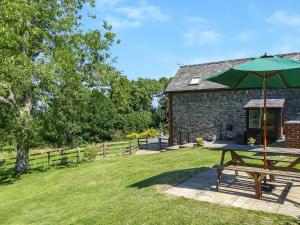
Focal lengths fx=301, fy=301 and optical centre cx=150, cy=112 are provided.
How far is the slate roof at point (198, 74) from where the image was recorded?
75.0 ft

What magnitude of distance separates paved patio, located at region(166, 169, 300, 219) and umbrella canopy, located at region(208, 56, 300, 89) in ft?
7.97

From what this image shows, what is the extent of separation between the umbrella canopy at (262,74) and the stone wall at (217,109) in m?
11.9

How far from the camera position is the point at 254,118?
19312 millimetres

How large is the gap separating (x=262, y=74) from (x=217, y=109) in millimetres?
15270

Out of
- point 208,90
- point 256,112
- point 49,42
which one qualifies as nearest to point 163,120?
point 208,90

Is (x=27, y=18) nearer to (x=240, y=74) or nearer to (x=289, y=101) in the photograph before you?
(x=240, y=74)

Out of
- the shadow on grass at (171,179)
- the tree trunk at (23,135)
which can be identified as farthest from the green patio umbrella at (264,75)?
the tree trunk at (23,135)

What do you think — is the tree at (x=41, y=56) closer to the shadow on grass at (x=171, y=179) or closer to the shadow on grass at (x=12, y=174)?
the shadow on grass at (x=12, y=174)

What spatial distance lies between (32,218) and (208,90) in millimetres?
17068

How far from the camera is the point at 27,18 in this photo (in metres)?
13.6

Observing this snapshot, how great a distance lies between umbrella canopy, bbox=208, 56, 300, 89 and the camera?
6.02 meters

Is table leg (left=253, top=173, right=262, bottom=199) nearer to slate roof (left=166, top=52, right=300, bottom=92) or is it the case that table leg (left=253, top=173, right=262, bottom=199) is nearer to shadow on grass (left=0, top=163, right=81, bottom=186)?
shadow on grass (left=0, top=163, right=81, bottom=186)

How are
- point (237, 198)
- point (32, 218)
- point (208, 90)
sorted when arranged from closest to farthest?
point (237, 198) → point (32, 218) → point (208, 90)

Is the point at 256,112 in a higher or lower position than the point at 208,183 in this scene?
higher
